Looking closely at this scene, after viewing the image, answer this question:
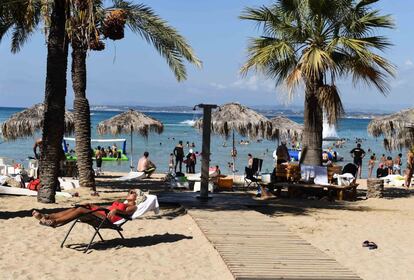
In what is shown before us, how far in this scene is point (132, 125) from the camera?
22.9 meters

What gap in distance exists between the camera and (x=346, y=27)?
1401 cm

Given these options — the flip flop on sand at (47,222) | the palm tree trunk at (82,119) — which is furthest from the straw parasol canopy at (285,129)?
the flip flop on sand at (47,222)

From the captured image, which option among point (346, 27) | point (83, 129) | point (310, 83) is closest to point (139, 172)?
point (83, 129)

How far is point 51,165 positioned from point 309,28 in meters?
6.66

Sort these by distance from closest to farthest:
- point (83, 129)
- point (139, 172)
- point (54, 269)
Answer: point (54, 269) < point (83, 129) < point (139, 172)

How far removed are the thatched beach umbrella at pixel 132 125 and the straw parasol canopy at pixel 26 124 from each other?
203 cm

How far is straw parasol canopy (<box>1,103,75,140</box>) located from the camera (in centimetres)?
2119

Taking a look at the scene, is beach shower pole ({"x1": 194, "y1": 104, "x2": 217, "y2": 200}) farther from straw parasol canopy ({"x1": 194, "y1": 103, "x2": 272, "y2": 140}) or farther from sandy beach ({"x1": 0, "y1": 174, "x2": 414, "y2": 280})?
straw parasol canopy ({"x1": 194, "y1": 103, "x2": 272, "y2": 140})

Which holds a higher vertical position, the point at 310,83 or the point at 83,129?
the point at 310,83

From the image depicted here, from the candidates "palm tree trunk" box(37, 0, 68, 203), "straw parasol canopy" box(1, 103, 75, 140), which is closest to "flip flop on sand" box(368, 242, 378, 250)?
"palm tree trunk" box(37, 0, 68, 203)

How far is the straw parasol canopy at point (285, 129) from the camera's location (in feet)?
76.7

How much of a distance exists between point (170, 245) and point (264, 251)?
1263 millimetres

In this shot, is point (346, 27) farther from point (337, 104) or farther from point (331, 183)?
point (331, 183)

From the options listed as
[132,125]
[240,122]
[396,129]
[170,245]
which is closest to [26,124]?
[132,125]
